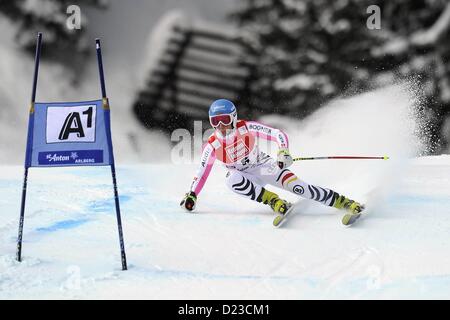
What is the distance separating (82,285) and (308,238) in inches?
74.0

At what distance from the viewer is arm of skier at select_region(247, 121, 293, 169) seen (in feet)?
14.7

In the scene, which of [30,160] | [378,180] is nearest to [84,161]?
[30,160]

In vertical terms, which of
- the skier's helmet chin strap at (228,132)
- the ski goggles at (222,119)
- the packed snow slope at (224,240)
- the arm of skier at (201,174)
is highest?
the ski goggles at (222,119)

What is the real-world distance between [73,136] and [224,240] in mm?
1526

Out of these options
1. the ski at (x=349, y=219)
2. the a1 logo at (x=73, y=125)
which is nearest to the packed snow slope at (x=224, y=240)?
the ski at (x=349, y=219)

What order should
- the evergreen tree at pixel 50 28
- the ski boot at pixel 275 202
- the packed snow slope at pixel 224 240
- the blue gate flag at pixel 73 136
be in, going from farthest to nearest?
1. the evergreen tree at pixel 50 28
2. the ski boot at pixel 275 202
3. the blue gate flag at pixel 73 136
4. the packed snow slope at pixel 224 240

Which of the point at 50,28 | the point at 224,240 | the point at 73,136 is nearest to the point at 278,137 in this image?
the point at 224,240

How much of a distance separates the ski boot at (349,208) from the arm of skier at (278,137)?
0.59m

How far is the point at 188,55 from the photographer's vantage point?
15.0 meters

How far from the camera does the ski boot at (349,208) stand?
4242mm

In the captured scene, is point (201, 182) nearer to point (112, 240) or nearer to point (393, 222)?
point (112, 240)

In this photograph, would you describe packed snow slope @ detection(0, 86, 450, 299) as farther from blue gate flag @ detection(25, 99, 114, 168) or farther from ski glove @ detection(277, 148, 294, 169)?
blue gate flag @ detection(25, 99, 114, 168)

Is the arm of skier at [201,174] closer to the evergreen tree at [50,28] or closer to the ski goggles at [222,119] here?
the ski goggles at [222,119]

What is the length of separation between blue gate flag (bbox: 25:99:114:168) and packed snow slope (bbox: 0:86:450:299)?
2.44ft
